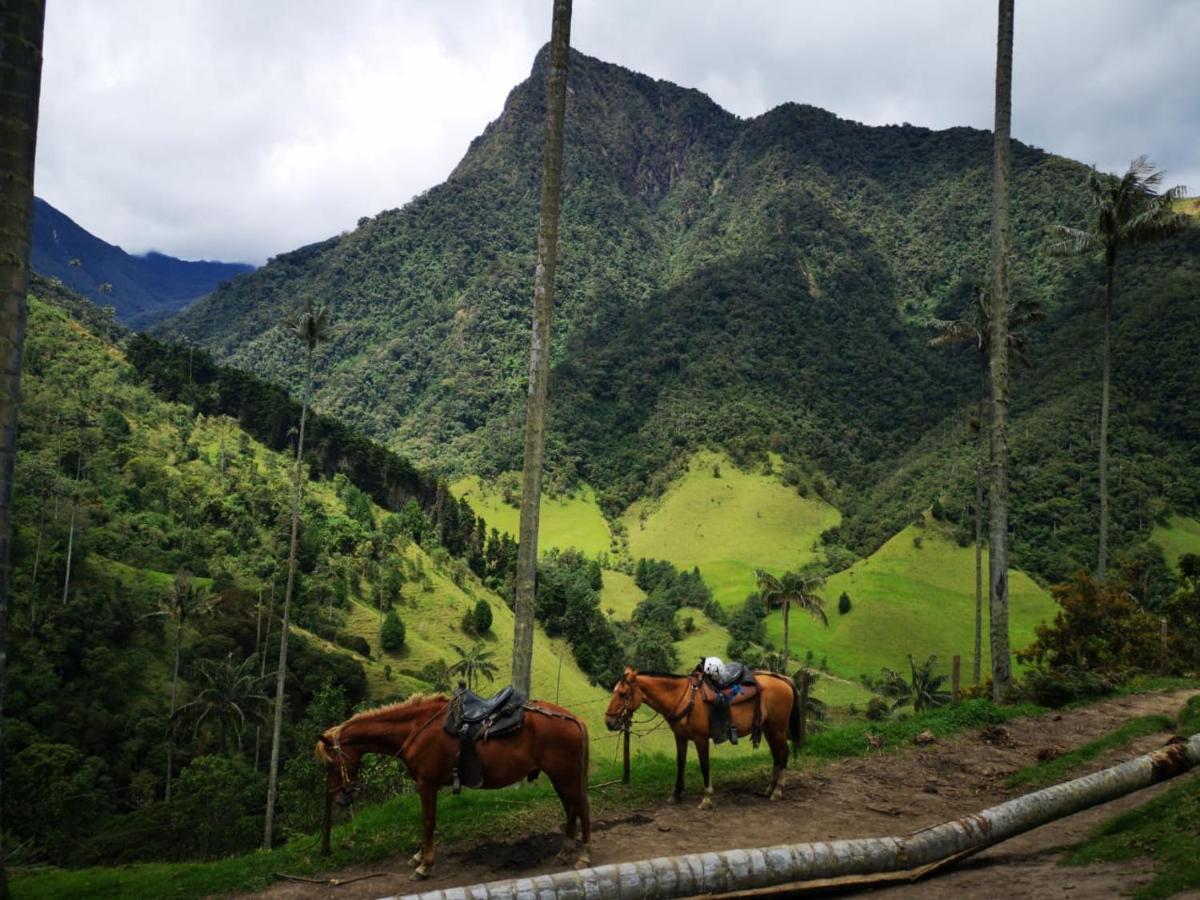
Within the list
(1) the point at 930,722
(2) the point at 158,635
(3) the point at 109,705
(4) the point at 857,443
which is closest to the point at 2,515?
(1) the point at 930,722

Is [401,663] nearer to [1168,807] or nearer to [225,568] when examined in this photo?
[225,568]

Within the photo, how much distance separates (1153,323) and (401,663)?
14528 centimetres

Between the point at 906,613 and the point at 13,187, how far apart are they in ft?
349

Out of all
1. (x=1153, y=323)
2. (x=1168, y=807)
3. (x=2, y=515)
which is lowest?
(x=1168, y=807)

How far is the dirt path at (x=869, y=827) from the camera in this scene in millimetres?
7414

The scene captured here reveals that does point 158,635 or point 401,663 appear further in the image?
point 401,663

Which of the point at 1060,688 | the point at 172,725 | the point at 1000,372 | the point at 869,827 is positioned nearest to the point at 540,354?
the point at 869,827

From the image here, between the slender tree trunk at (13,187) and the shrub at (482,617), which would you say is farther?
the shrub at (482,617)

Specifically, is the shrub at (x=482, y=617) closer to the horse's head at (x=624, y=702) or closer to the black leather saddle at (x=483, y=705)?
the horse's head at (x=624, y=702)

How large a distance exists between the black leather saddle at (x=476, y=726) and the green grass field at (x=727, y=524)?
119825 millimetres

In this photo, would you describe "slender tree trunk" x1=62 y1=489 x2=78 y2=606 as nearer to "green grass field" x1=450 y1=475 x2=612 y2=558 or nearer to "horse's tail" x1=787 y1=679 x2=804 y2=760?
→ "horse's tail" x1=787 y1=679 x2=804 y2=760

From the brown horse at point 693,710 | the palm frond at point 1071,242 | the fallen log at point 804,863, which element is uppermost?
the palm frond at point 1071,242

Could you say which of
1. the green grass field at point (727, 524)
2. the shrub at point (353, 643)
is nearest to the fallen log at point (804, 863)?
the shrub at point (353, 643)

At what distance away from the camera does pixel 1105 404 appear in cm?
3005
